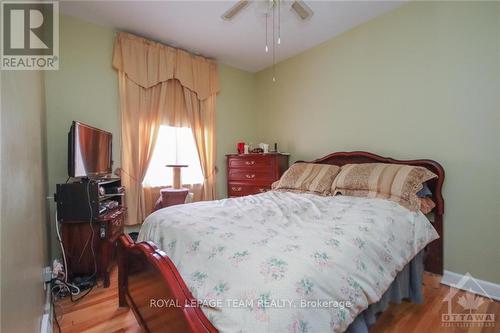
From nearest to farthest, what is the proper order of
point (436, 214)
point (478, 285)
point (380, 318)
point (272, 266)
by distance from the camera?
point (272, 266), point (380, 318), point (478, 285), point (436, 214)

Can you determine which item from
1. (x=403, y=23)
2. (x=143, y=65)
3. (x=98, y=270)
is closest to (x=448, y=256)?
(x=403, y=23)

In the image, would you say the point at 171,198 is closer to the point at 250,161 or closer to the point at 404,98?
the point at 250,161

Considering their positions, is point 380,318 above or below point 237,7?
below

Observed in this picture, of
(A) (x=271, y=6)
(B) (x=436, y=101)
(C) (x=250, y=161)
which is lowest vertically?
(C) (x=250, y=161)

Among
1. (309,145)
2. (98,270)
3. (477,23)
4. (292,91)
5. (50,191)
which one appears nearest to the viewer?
(477,23)

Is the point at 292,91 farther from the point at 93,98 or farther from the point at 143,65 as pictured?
the point at 93,98

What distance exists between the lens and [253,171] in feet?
10.6

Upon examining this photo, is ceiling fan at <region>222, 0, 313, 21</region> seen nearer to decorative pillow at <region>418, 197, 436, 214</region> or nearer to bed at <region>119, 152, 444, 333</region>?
bed at <region>119, 152, 444, 333</region>

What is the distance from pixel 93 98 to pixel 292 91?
259cm

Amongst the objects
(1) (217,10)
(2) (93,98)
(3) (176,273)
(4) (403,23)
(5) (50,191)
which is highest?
(1) (217,10)

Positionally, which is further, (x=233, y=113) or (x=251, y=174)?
(x=233, y=113)

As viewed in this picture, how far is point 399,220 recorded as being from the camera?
1549 millimetres

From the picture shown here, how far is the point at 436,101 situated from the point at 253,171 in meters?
2.14

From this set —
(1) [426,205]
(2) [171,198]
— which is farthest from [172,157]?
(1) [426,205]
